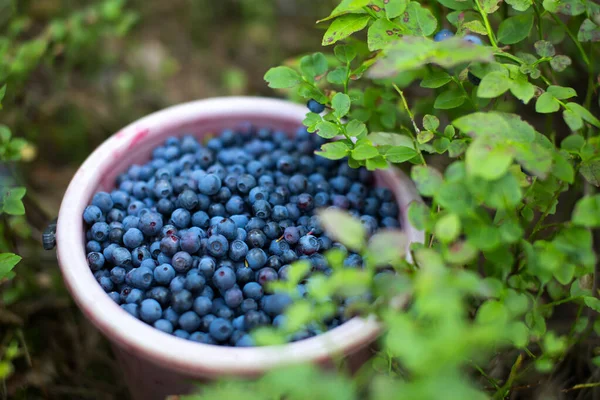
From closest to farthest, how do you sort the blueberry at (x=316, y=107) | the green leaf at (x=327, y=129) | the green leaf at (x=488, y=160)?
the green leaf at (x=488, y=160), the green leaf at (x=327, y=129), the blueberry at (x=316, y=107)

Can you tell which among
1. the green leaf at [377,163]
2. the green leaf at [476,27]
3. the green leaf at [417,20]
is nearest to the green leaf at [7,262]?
the green leaf at [377,163]

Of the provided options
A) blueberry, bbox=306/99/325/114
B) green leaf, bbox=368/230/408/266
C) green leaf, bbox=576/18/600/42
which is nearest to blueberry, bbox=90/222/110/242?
blueberry, bbox=306/99/325/114

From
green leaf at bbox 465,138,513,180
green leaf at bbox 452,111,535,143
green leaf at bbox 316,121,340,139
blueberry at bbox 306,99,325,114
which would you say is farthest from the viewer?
blueberry at bbox 306,99,325,114

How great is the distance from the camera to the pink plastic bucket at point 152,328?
40.6 inches

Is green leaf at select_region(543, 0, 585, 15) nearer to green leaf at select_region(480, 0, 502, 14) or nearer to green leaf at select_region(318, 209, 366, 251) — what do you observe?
green leaf at select_region(480, 0, 502, 14)

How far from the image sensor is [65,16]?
2418mm

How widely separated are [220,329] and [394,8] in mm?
782

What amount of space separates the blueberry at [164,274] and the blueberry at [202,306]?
0.29 ft

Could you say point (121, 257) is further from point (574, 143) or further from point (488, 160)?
point (574, 143)

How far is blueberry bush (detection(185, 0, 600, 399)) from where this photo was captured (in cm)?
78

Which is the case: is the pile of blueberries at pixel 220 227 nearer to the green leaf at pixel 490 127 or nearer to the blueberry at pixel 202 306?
the blueberry at pixel 202 306

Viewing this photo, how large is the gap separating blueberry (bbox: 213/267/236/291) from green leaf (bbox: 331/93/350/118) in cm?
42

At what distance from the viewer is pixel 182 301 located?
1150mm

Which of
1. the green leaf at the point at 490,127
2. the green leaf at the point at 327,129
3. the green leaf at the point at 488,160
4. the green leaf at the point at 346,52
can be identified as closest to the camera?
the green leaf at the point at 488,160
